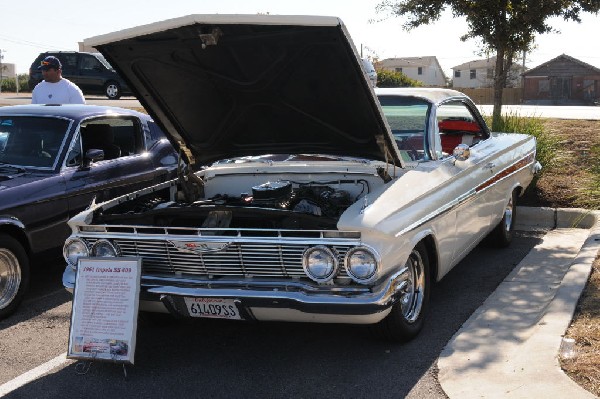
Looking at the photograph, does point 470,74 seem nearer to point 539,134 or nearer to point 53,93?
point 539,134

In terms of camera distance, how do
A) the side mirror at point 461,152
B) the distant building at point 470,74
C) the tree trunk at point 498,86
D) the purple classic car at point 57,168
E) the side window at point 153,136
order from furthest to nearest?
the distant building at point 470,74
the tree trunk at point 498,86
the side window at point 153,136
the purple classic car at point 57,168
the side mirror at point 461,152

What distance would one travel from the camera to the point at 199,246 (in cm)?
443

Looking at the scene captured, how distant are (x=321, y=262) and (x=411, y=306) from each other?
1.05m

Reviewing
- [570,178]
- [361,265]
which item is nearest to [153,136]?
[361,265]

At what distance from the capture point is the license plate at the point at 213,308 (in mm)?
4352

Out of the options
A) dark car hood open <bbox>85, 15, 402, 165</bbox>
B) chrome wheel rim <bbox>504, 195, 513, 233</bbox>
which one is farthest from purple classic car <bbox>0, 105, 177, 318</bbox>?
chrome wheel rim <bbox>504, 195, 513, 233</bbox>

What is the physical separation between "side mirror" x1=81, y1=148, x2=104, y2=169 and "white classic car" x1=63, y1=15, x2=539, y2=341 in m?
1.05

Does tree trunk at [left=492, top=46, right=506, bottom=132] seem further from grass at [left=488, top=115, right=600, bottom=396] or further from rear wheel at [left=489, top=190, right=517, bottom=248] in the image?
rear wheel at [left=489, top=190, right=517, bottom=248]

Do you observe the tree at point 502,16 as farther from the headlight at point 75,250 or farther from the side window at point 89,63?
the side window at point 89,63

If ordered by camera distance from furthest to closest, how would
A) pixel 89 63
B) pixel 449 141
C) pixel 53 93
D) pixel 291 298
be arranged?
pixel 89 63 → pixel 53 93 → pixel 449 141 → pixel 291 298

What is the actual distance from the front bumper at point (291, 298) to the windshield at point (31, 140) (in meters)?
2.60

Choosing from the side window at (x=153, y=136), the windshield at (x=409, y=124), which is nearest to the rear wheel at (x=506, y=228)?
the windshield at (x=409, y=124)

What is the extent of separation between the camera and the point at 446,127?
7.38m

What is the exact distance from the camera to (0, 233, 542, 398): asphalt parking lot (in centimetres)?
431
